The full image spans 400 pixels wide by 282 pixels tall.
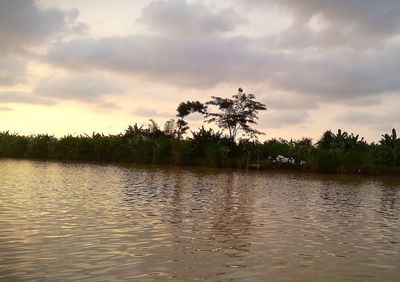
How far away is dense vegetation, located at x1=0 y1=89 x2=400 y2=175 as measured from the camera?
3700 cm

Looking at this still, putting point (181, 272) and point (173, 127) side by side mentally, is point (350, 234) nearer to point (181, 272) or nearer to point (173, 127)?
point (181, 272)

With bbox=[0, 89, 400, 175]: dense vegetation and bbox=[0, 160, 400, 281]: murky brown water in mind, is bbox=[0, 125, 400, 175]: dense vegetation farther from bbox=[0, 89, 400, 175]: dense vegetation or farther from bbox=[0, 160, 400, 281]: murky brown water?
bbox=[0, 160, 400, 281]: murky brown water

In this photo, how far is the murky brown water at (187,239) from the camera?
6.29 m

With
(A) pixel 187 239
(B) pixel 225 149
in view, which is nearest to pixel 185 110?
(B) pixel 225 149

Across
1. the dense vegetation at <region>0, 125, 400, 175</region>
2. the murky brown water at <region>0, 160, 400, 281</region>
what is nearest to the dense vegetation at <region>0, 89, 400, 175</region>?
the dense vegetation at <region>0, 125, 400, 175</region>

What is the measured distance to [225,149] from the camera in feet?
129

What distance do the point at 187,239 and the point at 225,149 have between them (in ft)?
Answer: 102

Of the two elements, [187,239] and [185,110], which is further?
[185,110]

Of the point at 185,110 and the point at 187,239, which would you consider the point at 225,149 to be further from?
the point at 187,239

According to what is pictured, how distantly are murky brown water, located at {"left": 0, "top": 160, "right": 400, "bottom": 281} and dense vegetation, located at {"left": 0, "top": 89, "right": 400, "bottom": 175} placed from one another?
23.3 metres

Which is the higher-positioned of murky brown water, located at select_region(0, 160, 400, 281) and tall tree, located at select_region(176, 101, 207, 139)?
tall tree, located at select_region(176, 101, 207, 139)

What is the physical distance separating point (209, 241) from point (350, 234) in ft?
11.0

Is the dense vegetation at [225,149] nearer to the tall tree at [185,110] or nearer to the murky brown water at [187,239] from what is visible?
the tall tree at [185,110]

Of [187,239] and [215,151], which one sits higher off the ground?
[215,151]
